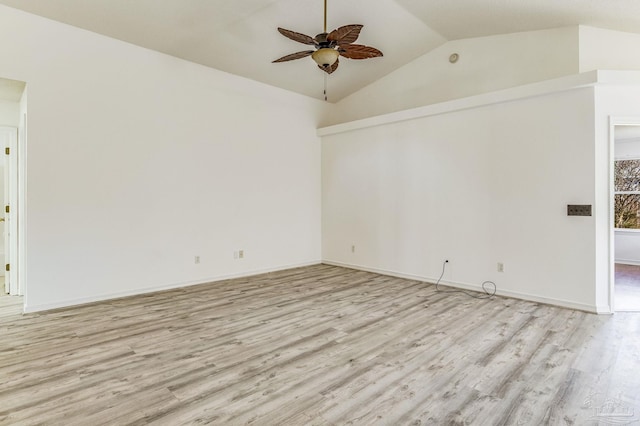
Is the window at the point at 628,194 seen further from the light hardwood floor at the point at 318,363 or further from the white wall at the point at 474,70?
the light hardwood floor at the point at 318,363

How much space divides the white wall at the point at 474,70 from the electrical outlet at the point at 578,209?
1727 mm

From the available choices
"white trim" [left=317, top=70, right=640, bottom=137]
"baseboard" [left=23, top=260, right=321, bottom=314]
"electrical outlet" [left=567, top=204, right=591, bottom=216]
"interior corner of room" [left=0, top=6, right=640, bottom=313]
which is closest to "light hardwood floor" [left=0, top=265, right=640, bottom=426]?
"baseboard" [left=23, top=260, right=321, bottom=314]

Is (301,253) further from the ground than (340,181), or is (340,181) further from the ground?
(340,181)

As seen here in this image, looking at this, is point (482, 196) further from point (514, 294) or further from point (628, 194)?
point (628, 194)

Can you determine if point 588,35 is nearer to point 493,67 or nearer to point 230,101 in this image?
point 493,67

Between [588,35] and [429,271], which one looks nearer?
[588,35]

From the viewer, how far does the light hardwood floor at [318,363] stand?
2.01m

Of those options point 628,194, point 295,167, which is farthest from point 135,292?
point 628,194

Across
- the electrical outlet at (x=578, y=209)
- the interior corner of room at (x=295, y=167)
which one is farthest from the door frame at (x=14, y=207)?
the electrical outlet at (x=578, y=209)

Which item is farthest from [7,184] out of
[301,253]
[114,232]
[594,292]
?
[594,292]

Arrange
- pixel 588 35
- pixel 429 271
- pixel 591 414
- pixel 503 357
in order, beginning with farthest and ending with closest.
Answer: pixel 429 271 → pixel 588 35 → pixel 503 357 → pixel 591 414

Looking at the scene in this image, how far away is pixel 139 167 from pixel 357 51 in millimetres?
3237

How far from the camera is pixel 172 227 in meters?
4.86

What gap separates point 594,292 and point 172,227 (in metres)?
5.41
